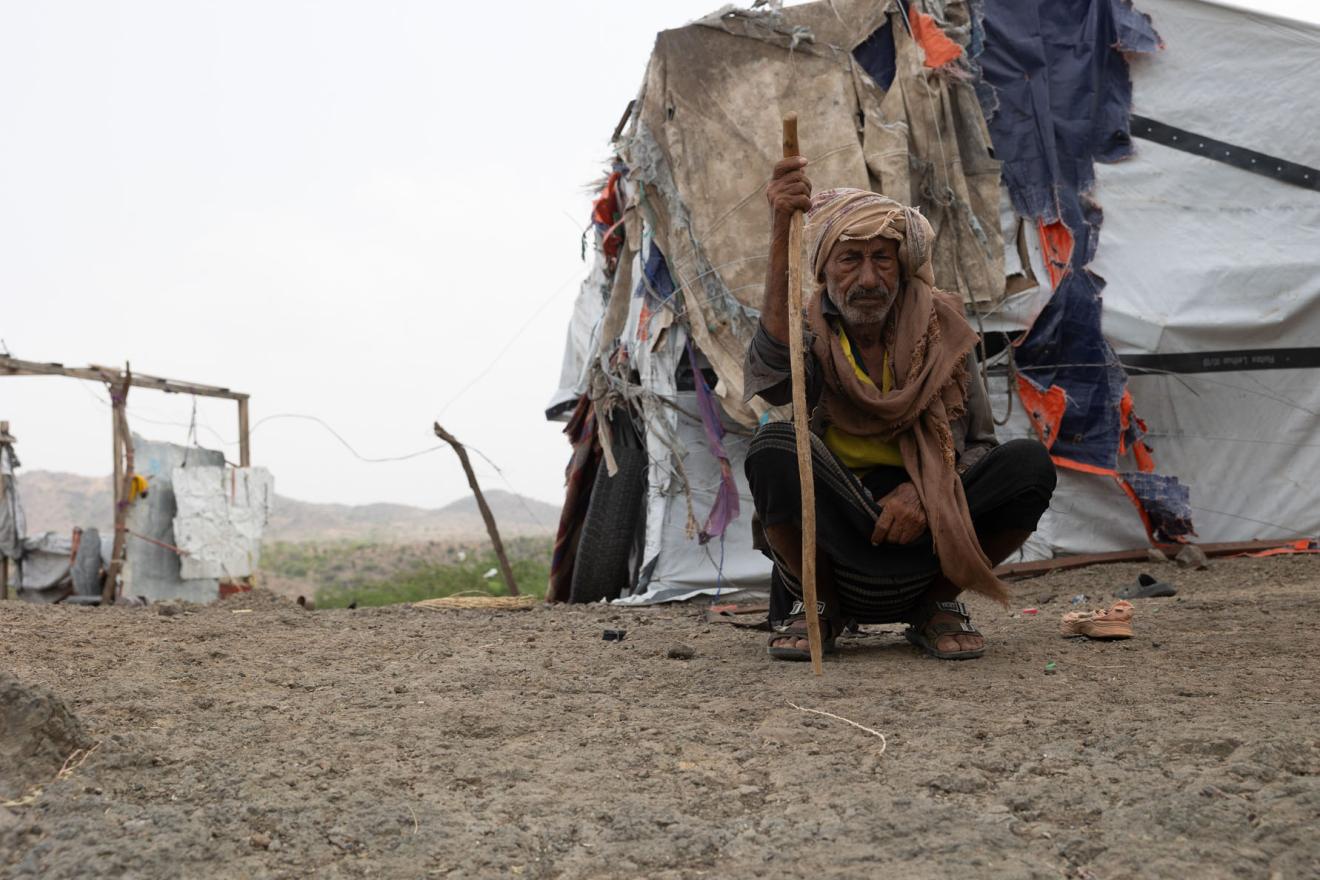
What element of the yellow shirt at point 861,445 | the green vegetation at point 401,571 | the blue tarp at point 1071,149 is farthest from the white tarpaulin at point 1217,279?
the green vegetation at point 401,571

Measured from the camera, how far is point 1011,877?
62.6 inches

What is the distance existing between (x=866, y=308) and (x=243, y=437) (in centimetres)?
1033

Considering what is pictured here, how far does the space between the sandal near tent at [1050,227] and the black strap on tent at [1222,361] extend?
0.01 meters

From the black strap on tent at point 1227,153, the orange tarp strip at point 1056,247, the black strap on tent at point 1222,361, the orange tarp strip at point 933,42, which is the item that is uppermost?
the orange tarp strip at point 933,42

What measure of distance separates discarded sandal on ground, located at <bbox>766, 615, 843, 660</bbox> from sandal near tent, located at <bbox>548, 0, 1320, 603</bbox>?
2.43m

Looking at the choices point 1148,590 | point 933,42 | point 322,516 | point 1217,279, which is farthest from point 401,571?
point 322,516

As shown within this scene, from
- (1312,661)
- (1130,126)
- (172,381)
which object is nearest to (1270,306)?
(1130,126)

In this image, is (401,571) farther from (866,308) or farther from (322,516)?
(322,516)

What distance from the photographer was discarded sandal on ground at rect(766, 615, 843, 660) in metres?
3.31

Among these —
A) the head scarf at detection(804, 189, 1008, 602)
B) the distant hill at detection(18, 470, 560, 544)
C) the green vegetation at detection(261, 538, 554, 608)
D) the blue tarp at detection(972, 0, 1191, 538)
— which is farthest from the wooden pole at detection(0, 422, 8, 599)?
the distant hill at detection(18, 470, 560, 544)

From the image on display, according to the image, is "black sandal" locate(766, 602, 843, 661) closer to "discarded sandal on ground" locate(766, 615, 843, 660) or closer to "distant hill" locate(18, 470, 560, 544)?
"discarded sandal on ground" locate(766, 615, 843, 660)

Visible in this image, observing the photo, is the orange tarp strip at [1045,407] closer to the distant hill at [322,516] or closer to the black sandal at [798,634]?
the black sandal at [798,634]

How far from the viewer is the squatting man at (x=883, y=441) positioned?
3.09 metres

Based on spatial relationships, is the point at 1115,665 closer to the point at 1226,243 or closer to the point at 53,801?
the point at 53,801
